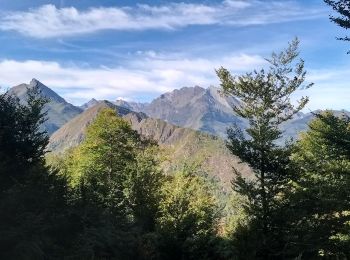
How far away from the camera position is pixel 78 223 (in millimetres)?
24531

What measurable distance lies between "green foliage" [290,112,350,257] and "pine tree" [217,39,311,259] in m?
1.12

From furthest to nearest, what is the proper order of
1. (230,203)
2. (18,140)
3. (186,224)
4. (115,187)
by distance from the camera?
(115,187)
(186,224)
(230,203)
(18,140)

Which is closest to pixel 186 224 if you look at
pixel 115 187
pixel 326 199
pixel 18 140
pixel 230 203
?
pixel 230 203

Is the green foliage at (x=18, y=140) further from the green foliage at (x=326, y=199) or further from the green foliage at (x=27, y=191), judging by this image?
the green foliage at (x=326, y=199)

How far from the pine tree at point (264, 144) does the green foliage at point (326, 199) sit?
112 cm

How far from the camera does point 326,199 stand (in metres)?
18.1

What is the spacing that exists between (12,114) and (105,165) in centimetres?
1657

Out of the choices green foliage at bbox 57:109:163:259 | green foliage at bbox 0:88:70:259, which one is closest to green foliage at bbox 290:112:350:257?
green foliage at bbox 57:109:163:259

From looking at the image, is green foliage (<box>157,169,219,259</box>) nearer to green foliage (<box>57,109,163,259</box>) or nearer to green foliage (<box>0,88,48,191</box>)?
green foliage (<box>57,109,163,259</box>)

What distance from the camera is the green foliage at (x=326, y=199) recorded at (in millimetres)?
16859

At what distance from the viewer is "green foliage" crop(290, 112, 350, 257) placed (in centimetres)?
1686

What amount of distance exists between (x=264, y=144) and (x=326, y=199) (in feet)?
23.1

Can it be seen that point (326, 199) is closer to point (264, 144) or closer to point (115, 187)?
point (264, 144)

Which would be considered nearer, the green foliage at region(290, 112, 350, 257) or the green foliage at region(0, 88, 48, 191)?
the green foliage at region(290, 112, 350, 257)
